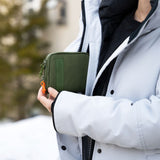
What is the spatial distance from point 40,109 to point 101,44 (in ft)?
29.0

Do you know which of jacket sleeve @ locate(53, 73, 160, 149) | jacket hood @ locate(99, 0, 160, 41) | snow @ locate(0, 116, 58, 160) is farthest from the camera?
snow @ locate(0, 116, 58, 160)

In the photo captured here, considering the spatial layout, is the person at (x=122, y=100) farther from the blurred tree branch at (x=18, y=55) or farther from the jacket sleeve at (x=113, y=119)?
the blurred tree branch at (x=18, y=55)

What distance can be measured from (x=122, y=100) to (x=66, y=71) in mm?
260

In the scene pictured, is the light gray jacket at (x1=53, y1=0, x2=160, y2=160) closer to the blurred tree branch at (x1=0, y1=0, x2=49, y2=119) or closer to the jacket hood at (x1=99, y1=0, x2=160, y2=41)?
the jacket hood at (x1=99, y1=0, x2=160, y2=41)

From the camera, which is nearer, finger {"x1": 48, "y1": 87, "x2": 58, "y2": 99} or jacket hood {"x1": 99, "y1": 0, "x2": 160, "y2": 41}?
finger {"x1": 48, "y1": 87, "x2": 58, "y2": 99}

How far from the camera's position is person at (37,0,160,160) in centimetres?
81

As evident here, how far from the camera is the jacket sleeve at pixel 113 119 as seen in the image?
795 mm

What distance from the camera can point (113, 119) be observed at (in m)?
0.82

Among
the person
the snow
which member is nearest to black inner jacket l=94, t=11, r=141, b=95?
the person

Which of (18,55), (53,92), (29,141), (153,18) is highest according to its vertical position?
(153,18)

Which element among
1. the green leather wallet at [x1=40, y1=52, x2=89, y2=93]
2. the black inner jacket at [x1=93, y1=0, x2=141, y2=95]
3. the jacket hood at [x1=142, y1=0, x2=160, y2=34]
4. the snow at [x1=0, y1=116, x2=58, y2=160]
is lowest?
the snow at [x1=0, y1=116, x2=58, y2=160]

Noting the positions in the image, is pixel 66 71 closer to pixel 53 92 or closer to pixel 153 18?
pixel 53 92

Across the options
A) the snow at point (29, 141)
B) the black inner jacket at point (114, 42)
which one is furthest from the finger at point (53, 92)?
the snow at point (29, 141)

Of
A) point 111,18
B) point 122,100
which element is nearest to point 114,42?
point 111,18
